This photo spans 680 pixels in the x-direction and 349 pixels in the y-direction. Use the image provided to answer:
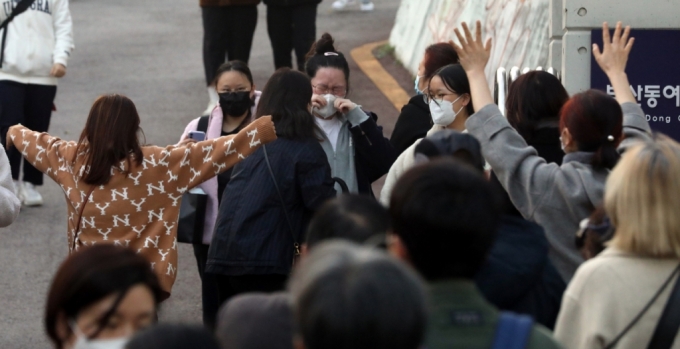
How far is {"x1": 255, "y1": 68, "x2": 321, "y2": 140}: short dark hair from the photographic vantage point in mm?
4699

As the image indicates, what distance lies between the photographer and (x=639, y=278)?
2766mm

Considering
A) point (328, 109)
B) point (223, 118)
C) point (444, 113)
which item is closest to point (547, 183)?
point (444, 113)

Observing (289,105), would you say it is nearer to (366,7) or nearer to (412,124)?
(412,124)

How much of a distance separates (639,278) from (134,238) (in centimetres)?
238

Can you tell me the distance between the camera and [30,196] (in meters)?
8.28

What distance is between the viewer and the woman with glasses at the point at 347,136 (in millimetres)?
5102

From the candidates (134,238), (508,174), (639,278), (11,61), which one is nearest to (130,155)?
(134,238)

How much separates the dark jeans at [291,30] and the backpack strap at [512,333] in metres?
8.02

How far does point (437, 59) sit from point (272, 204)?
1.36m

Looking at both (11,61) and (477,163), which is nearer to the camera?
(477,163)

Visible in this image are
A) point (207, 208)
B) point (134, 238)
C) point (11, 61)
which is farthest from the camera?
point (11, 61)

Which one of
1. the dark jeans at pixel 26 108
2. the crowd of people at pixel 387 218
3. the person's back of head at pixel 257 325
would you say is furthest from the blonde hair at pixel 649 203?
the dark jeans at pixel 26 108

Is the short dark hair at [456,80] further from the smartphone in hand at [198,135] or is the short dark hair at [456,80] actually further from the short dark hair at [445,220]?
the short dark hair at [445,220]

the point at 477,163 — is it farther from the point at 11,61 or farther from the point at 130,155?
the point at 11,61
